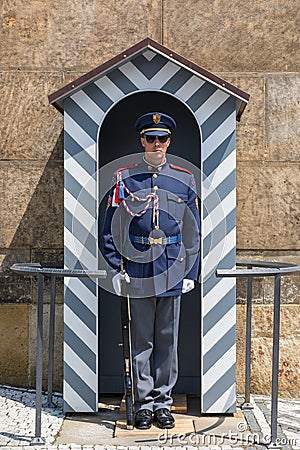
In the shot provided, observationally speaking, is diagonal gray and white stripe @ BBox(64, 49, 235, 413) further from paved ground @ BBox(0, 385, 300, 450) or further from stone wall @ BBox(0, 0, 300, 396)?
stone wall @ BBox(0, 0, 300, 396)

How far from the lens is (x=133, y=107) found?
5871mm

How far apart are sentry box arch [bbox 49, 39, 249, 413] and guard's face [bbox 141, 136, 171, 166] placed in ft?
0.77

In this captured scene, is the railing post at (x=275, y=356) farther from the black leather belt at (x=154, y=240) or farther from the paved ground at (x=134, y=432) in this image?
the black leather belt at (x=154, y=240)

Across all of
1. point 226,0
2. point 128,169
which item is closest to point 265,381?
point 128,169

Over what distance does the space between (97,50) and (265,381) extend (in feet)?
8.14

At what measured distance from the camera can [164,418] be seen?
5066 millimetres

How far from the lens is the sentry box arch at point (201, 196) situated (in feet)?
17.2

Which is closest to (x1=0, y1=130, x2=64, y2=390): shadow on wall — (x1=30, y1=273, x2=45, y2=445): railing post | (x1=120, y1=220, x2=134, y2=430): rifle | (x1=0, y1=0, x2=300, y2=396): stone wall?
(x1=0, y1=0, x2=300, y2=396): stone wall

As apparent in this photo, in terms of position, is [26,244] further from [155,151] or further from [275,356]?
[275,356]

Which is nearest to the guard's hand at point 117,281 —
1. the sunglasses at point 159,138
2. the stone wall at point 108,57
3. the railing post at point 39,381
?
the railing post at point 39,381

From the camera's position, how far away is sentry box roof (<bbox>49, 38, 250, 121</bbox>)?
204 inches

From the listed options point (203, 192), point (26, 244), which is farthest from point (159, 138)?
point (26, 244)

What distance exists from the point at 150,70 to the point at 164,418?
2.00 metres

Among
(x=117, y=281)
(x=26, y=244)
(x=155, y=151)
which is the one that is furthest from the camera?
(x=26, y=244)
